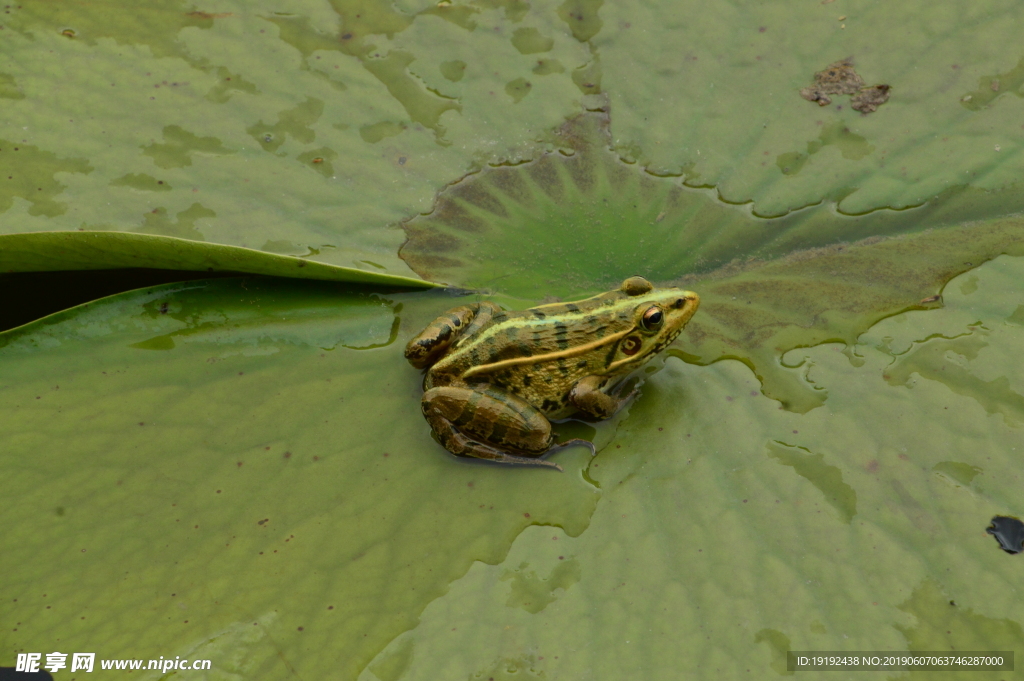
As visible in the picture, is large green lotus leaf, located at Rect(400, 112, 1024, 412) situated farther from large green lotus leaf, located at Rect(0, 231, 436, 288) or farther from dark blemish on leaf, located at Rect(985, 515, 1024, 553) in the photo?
dark blemish on leaf, located at Rect(985, 515, 1024, 553)

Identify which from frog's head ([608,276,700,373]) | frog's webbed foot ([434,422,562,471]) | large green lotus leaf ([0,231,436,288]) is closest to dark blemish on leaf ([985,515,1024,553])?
frog's head ([608,276,700,373])

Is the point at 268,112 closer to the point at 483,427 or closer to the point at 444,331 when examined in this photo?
the point at 444,331

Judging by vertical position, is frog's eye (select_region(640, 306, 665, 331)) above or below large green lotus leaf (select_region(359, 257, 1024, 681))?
above

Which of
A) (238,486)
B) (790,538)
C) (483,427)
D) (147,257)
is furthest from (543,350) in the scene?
(147,257)

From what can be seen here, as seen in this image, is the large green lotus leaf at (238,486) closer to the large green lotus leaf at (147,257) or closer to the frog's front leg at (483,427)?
the frog's front leg at (483,427)

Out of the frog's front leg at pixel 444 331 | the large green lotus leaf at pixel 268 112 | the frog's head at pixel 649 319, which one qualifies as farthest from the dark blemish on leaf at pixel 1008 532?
the large green lotus leaf at pixel 268 112
